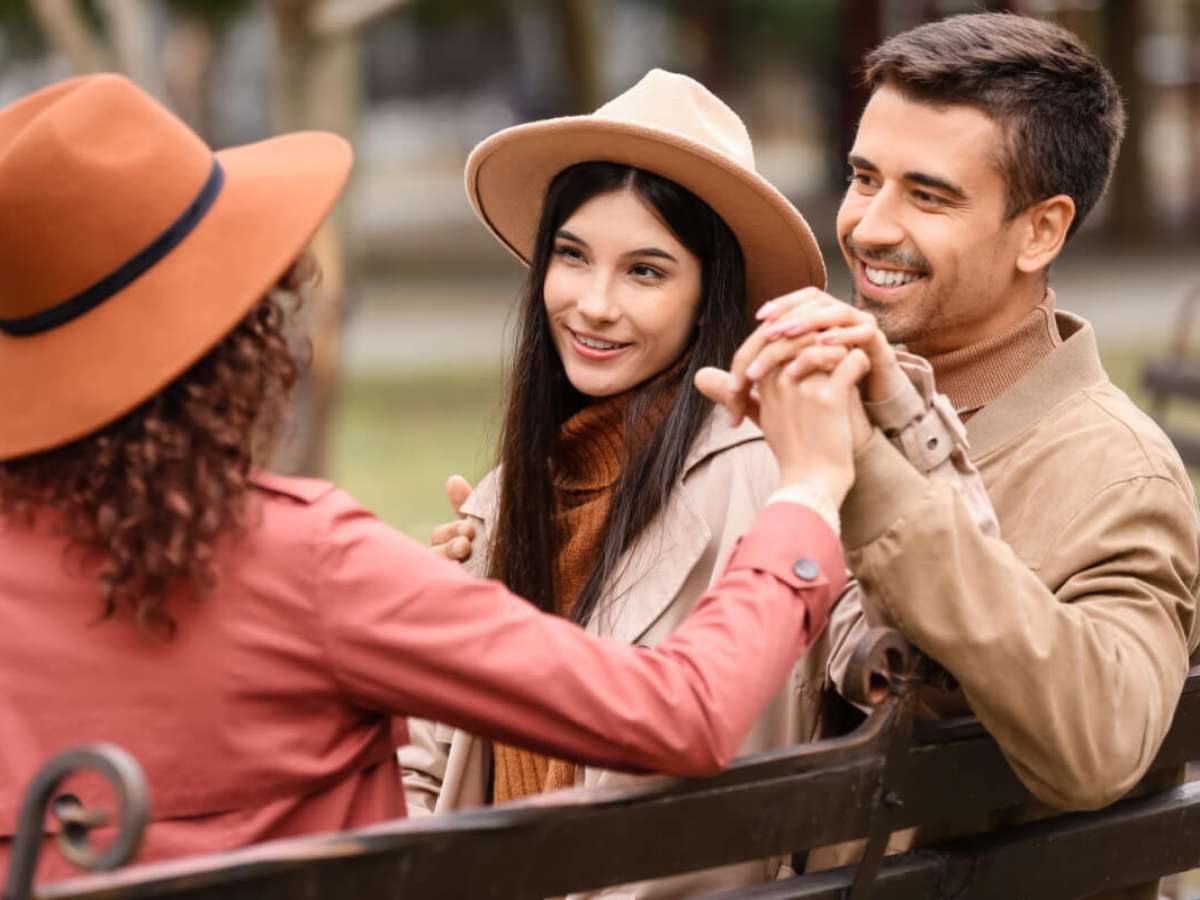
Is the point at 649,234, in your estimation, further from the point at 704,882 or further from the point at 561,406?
the point at 704,882

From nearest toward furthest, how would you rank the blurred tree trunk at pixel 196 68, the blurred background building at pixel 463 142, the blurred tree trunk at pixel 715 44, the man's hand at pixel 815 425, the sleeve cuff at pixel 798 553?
the sleeve cuff at pixel 798 553 < the man's hand at pixel 815 425 < the blurred background building at pixel 463 142 < the blurred tree trunk at pixel 196 68 < the blurred tree trunk at pixel 715 44

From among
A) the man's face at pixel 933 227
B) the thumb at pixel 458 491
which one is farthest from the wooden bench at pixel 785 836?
the thumb at pixel 458 491

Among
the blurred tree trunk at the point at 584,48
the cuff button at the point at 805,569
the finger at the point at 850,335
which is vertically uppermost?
the finger at the point at 850,335

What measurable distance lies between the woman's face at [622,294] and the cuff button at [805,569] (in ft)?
2.84

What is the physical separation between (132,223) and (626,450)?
1156 millimetres

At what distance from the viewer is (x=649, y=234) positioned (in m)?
2.87

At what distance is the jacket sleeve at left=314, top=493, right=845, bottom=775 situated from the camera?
6.22 ft

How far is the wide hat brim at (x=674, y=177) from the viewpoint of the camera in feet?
9.16

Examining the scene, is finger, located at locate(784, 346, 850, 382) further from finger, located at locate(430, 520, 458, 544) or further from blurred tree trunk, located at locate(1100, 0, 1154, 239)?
blurred tree trunk, located at locate(1100, 0, 1154, 239)

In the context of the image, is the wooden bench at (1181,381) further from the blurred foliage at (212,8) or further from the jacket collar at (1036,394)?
the blurred foliage at (212,8)

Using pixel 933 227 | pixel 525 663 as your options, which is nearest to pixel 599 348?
pixel 933 227

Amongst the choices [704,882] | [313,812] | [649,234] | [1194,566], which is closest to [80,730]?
[313,812]

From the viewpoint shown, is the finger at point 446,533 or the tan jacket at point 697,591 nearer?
the tan jacket at point 697,591

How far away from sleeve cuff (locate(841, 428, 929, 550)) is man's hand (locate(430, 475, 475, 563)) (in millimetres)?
978
